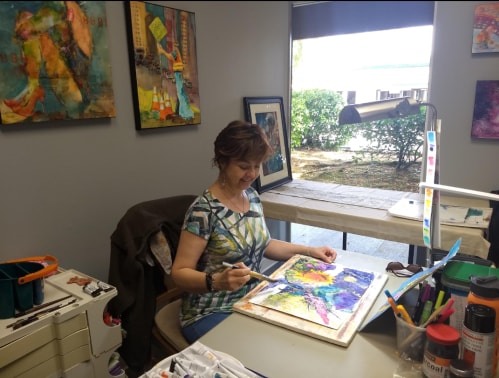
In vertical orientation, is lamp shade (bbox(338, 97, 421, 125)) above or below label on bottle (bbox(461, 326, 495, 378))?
above

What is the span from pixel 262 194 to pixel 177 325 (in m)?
1.12

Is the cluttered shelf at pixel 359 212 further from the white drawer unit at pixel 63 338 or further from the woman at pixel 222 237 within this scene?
the white drawer unit at pixel 63 338

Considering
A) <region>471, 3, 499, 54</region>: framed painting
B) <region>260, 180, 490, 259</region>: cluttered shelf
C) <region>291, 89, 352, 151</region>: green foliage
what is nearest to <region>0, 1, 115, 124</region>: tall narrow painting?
<region>260, 180, 490, 259</region>: cluttered shelf

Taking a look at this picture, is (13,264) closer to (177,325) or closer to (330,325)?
(177,325)

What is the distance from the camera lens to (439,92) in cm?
203

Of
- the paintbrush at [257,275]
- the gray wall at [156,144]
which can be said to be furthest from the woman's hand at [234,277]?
the gray wall at [156,144]

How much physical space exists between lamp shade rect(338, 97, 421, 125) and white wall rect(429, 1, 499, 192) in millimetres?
1106

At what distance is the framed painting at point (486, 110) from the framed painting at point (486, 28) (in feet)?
0.56

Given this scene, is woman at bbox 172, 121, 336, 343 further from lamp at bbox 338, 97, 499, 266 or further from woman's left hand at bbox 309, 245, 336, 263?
lamp at bbox 338, 97, 499, 266

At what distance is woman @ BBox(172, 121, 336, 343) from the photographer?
1.07m

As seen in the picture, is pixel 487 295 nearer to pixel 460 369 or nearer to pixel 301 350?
pixel 460 369

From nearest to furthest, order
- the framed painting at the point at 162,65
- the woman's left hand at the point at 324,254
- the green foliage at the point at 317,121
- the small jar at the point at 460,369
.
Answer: the small jar at the point at 460,369 → the woman's left hand at the point at 324,254 → the framed painting at the point at 162,65 → the green foliage at the point at 317,121

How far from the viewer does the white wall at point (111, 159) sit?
122 centimetres

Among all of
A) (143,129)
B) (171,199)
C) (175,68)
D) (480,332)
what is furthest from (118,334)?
(175,68)
